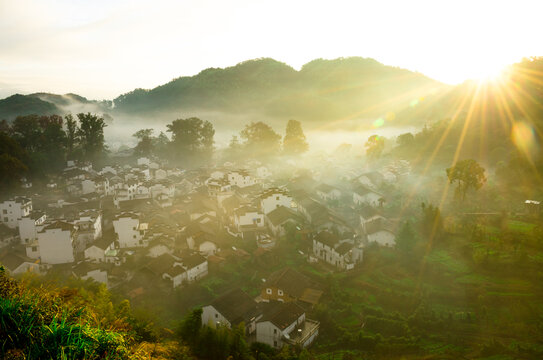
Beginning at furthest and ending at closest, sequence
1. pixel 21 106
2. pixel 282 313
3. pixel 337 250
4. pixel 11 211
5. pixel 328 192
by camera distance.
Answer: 1. pixel 21 106
2. pixel 328 192
3. pixel 11 211
4. pixel 337 250
5. pixel 282 313

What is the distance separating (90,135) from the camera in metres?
42.1

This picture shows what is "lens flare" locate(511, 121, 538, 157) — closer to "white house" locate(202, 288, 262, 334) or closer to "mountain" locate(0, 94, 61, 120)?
"white house" locate(202, 288, 262, 334)

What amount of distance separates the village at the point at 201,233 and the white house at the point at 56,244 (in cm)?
5

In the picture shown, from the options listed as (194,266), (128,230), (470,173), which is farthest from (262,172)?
(194,266)

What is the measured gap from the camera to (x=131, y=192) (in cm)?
2980

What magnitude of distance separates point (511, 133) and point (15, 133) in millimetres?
55099

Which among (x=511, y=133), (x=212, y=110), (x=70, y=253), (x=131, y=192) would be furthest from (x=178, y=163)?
(x=212, y=110)

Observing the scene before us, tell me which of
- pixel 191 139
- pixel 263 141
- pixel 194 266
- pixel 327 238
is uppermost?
pixel 191 139

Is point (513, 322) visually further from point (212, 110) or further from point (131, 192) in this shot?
point (212, 110)

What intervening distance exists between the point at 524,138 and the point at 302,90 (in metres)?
68.2

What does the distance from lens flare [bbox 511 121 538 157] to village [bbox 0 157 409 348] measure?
38.2 ft

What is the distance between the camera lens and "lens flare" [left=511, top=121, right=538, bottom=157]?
3025cm

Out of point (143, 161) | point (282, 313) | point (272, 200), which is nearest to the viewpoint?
point (282, 313)

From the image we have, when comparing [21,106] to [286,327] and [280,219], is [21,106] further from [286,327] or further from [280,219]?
[286,327]
